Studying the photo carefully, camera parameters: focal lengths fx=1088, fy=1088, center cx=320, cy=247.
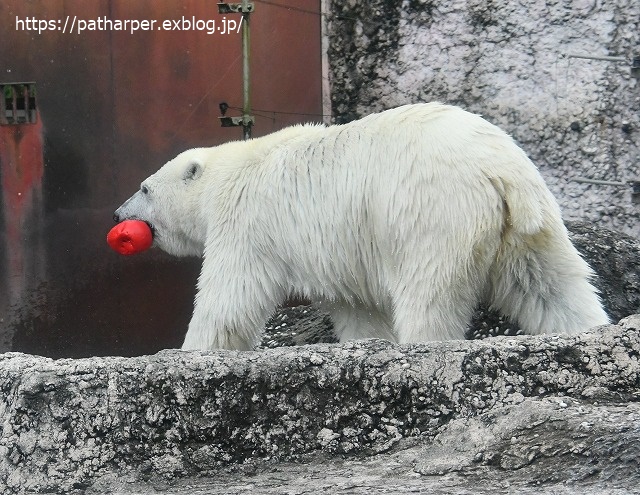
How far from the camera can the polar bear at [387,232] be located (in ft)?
12.4

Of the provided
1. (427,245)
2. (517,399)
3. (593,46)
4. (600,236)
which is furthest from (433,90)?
(517,399)

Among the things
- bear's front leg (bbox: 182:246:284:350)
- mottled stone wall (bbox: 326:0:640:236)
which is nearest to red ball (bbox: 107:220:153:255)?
bear's front leg (bbox: 182:246:284:350)

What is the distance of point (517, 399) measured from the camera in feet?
8.87

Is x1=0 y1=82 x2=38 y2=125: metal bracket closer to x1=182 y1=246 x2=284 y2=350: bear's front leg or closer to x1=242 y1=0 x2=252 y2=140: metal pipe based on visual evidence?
x1=242 y1=0 x2=252 y2=140: metal pipe

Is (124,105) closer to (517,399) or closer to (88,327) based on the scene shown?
(88,327)

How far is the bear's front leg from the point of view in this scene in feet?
14.0

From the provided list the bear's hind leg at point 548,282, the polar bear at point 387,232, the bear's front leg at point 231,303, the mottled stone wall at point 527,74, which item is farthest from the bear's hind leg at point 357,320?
the mottled stone wall at point 527,74

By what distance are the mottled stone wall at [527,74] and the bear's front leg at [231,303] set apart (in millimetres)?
2126

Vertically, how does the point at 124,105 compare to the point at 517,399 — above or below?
above

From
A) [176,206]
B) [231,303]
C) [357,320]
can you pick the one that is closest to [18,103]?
[176,206]

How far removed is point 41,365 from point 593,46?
4.16 metres

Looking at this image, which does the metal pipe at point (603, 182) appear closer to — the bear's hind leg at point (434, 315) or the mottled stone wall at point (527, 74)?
the mottled stone wall at point (527, 74)

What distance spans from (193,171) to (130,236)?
420mm

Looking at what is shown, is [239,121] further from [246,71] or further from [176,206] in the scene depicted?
[176,206]
